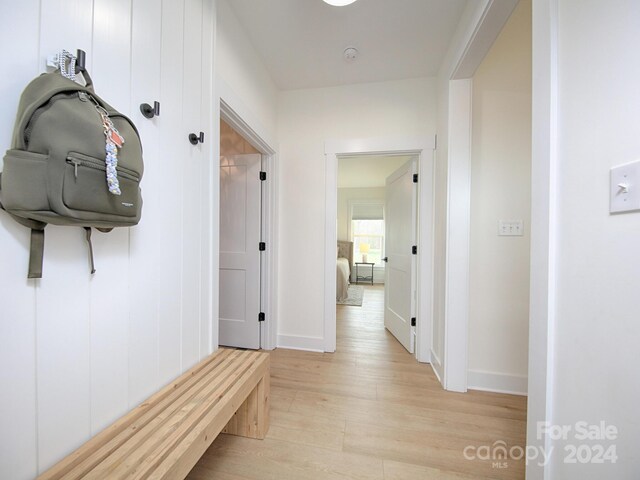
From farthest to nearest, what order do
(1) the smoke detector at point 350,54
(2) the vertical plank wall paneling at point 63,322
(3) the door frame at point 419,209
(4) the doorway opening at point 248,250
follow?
(4) the doorway opening at point 248,250 → (3) the door frame at point 419,209 → (1) the smoke detector at point 350,54 → (2) the vertical plank wall paneling at point 63,322

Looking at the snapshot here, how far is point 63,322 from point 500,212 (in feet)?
8.17

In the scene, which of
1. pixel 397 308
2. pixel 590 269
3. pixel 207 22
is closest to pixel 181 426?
pixel 590 269

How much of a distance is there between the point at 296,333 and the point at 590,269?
2246mm

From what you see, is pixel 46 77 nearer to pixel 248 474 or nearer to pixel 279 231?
pixel 248 474

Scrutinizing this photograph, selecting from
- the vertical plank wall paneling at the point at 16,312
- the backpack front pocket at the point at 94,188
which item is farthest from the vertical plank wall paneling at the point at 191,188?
the vertical plank wall paneling at the point at 16,312

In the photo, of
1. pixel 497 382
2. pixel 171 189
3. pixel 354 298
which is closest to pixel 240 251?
pixel 171 189

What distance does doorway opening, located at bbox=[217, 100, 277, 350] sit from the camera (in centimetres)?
234

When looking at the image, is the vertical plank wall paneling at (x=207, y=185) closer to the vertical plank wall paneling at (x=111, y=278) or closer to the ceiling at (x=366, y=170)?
the vertical plank wall paneling at (x=111, y=278)

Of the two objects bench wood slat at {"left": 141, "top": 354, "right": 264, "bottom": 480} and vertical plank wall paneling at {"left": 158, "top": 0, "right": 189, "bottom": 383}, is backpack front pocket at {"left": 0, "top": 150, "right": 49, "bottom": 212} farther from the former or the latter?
bench wood slat at {"left": 141, "top": 354, "right": 264, "bottom": 480}

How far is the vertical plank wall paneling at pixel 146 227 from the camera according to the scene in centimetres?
93

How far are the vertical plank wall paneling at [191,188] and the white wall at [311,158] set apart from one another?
1.22 metres

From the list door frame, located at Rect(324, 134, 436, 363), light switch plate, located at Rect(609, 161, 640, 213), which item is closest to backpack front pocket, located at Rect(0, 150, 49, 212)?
light switch plate, located at Rect(609, 161, 640, 213)

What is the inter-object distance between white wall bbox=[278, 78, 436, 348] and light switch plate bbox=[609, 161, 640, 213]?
1.85 m

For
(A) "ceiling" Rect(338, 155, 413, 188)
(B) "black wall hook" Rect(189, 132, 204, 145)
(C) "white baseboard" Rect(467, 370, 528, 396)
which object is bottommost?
(C) "white baseboard" Rect(467, 370, 528, 396)
